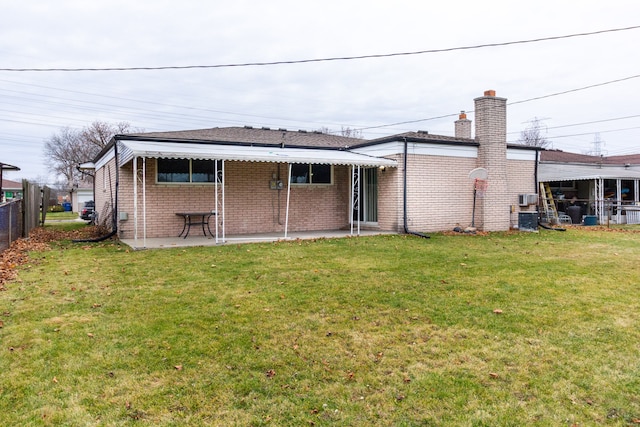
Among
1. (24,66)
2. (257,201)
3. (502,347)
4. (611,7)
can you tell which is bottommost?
(502,347)

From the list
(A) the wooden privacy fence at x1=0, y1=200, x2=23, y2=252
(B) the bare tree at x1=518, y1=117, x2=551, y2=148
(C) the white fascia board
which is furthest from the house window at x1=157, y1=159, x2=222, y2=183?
(B) the bare tree at x1=518, y1=117, x2=551, y2=148

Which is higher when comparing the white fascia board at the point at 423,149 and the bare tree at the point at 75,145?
the bare tree at the point at 75,145

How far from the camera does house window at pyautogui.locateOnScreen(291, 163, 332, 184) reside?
1443 centimetres

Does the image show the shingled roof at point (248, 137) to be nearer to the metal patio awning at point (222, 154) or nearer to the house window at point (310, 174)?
the metal patio awning at point (222, 154)

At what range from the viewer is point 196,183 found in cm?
1293

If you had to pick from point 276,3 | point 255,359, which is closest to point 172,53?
point 276,3

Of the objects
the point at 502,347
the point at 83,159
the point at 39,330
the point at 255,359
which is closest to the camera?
the point at 255,359

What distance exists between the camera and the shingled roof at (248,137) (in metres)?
13.3

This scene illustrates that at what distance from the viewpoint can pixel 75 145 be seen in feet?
159

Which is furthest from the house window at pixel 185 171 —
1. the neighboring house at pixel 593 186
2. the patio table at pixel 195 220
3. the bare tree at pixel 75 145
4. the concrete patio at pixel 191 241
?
the bare tree at pixel 75 145

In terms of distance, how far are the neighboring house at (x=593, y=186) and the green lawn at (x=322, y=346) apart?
15.1m

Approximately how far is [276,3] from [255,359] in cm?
1146

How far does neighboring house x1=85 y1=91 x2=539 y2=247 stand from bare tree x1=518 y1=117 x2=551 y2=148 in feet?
118

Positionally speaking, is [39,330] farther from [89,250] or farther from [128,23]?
[128,23]
